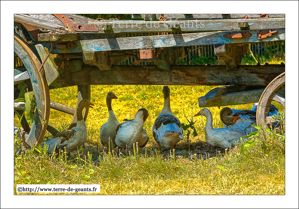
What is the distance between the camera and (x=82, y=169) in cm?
471

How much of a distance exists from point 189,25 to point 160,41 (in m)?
0.41

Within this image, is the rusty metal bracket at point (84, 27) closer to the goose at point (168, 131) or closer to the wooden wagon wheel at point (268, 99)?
the goose at point (168, 131)

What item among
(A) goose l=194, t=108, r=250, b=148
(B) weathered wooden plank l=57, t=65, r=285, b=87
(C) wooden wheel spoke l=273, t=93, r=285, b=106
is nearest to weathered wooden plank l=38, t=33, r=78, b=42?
(B) weathered wooden plank l=57, t=65, r=285, b=87

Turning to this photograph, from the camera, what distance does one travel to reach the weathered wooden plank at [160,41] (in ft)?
13.6

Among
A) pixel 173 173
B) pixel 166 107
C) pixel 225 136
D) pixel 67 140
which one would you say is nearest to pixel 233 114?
pixel 225 136

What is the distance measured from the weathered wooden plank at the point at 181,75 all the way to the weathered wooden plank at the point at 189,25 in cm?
93

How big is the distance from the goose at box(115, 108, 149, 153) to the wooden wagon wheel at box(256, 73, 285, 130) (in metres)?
1.57

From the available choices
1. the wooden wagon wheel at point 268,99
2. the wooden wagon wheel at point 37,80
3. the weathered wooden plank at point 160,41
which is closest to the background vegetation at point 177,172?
the wooden wagon wheel at point 268,99

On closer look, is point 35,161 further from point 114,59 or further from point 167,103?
point 167,103

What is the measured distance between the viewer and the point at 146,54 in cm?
454

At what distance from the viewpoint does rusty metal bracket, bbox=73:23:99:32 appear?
449cm

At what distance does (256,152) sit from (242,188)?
1.93 feet

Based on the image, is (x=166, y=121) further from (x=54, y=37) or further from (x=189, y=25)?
Answer: (x=54, y=37)

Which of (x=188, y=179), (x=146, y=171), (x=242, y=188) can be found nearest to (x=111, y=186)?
(x=146, y=171)
